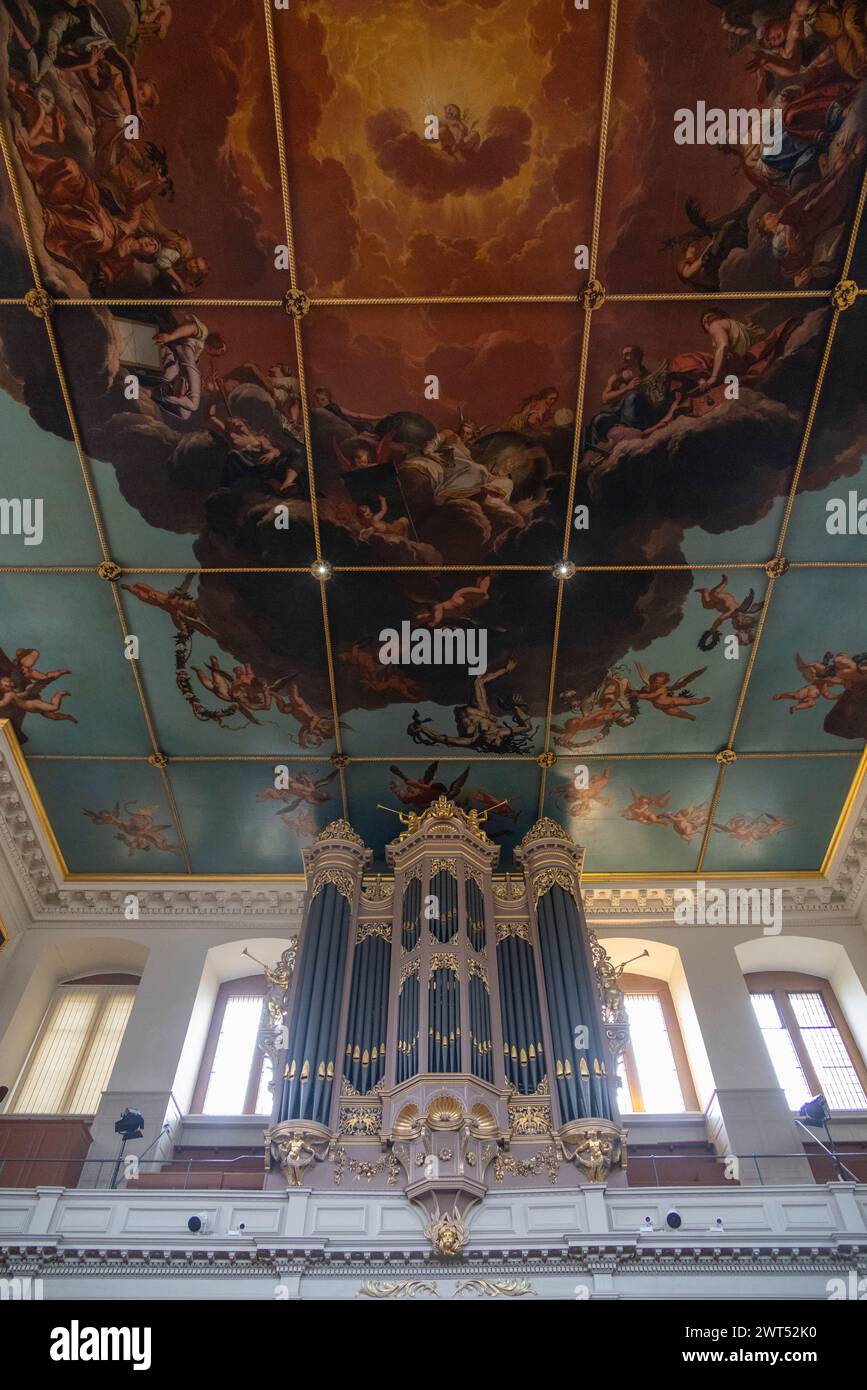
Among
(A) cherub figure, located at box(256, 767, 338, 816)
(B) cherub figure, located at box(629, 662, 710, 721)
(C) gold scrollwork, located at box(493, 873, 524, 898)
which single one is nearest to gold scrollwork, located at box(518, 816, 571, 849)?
(C) gold scrollwork, located at box(493, 873, 524, 898)

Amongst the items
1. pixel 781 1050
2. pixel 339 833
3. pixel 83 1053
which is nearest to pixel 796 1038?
pixel 781 1050

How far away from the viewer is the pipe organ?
38.4 feet

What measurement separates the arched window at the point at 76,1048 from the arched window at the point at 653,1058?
8369 millimetres

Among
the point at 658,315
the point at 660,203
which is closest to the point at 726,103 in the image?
the point at 660,203

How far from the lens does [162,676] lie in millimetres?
15516

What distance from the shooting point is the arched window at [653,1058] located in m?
15.3

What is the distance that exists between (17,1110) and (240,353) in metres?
12.0

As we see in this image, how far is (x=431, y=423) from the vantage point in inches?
540

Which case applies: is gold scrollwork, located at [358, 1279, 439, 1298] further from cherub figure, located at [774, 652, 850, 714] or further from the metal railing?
cherub figure, located at [774, 652, 850, 714]

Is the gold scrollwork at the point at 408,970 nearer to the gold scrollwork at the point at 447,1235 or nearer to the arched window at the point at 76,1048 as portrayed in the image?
the gold scrollwork at the point at 447,1235

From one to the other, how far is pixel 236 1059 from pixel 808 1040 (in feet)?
31.3

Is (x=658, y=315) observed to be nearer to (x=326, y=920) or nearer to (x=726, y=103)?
(x=726, y=103)

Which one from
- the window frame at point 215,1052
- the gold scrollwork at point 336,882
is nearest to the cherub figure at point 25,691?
the gold scrollwork at point 336,882

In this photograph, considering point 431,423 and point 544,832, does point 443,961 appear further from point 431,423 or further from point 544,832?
point 431,423
